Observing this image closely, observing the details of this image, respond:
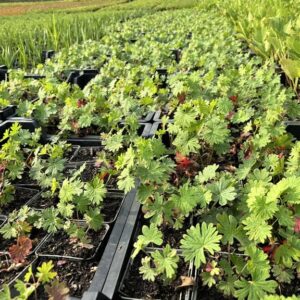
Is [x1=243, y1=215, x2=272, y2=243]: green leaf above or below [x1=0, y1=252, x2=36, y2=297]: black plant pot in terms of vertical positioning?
above

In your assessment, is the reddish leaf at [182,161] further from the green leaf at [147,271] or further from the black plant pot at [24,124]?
the black plant pot at [24,124]

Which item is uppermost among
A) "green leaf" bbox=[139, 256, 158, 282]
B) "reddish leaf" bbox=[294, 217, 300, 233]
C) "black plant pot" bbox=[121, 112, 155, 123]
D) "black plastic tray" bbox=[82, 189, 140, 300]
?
"reddish leaf" bbox=[294, 217, 300, 233]

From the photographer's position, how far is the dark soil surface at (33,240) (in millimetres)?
1318

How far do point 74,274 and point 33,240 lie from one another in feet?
0.81

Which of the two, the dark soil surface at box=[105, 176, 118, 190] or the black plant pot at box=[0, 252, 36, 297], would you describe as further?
the dark soil surface at box=[105, 176, 118, 190]

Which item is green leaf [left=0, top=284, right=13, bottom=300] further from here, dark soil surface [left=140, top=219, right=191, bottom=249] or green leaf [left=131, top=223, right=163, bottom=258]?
dark soil surface [left=140, top=219, right=191, bottom=249]

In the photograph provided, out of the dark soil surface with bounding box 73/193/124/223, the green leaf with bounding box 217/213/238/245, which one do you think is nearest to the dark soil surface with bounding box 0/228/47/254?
the dark soil surface with bounding box 73/193/124/223

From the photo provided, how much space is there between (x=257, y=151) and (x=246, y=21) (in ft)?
9.88

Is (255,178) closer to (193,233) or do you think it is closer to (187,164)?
(187,164)

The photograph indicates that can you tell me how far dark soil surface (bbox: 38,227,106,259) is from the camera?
1262 mm

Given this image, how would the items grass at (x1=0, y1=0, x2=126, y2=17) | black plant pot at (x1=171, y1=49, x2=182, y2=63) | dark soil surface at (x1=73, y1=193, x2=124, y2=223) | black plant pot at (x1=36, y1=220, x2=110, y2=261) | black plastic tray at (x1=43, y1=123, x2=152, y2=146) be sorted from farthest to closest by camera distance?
grass at (x1=0, y1=0, x2=126, y2=17) < black plant pot at (x1=171, y1=49, x2=182, y2=63) < black plastic tray at (x1=43, y1=123, x2=152, y2=146) < dark soil surface at (x1=73, y1=193, x2=124, y2=223) < black plant pot at (x1=36, y1=220, x2=110, y2=261)

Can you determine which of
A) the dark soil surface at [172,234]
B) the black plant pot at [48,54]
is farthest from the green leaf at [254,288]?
the black plant pot at [48,54]

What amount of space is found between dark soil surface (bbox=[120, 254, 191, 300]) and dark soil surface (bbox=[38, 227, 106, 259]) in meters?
0.19

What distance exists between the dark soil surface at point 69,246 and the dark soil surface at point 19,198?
30 cm
